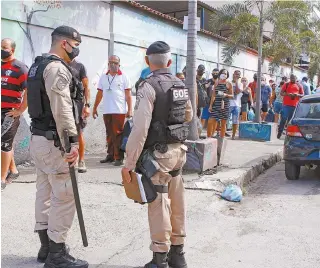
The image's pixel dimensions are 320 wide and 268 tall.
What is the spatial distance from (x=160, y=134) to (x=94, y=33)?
223 inches

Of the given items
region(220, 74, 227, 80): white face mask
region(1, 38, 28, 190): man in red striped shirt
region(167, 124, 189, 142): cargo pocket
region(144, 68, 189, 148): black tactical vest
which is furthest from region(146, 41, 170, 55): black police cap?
region(220, 74, 227, 80): white face mask

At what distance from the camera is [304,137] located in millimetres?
6727

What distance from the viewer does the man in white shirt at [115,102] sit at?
7.05m

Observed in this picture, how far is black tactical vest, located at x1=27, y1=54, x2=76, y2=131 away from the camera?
3.29 m

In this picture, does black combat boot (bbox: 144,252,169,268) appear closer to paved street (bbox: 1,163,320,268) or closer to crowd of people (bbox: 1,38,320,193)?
paved street (bbox: 1,163,320,268)

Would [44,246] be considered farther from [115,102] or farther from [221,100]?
[221,100]

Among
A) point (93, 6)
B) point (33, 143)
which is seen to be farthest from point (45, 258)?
point (93, 6)

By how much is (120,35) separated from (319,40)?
51.0 feet

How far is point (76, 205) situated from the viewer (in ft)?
11.1

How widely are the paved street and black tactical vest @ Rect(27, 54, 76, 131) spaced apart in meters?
1.18

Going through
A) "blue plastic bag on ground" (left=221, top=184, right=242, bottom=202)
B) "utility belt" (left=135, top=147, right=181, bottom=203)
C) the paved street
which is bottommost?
the paved street

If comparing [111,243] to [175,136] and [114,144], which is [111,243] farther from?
[114,144]

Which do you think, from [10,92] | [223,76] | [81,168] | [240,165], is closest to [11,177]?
[81,168]

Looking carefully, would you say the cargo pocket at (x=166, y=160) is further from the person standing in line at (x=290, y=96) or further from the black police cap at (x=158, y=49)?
the person standing in line at (x=290, y=96)
